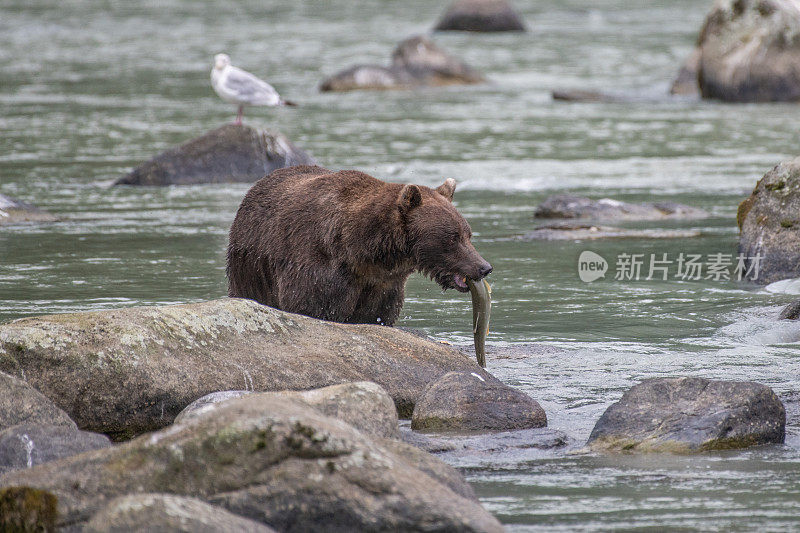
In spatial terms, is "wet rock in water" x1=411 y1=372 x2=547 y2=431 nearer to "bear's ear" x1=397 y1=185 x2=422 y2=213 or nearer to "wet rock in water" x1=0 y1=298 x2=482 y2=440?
"wet rock in water" x1=0 y1=298 x2=482 y2=440

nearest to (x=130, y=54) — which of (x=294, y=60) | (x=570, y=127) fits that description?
(x=294, y=60)

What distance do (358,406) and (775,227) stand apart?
6357 millimetres

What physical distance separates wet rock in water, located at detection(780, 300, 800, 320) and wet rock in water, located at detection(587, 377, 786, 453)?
2.90 metres

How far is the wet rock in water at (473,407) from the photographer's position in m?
6.83

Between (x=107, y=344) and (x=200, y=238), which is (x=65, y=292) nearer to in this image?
(x=200, y=238)

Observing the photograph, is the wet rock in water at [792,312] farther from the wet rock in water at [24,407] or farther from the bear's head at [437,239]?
the wet rock in water at [24,407]

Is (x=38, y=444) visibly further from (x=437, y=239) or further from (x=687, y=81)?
(x=687, y=81)

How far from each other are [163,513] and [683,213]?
10.8 meters

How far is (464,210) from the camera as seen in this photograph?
1499 centimetres

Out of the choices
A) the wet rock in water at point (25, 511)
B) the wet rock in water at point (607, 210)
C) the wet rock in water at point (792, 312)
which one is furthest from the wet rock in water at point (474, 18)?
the wet rock in water at point (25, 511)

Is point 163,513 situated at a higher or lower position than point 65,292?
higher

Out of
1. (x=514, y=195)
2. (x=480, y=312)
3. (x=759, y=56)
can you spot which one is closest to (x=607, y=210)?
(x=514, y=195)

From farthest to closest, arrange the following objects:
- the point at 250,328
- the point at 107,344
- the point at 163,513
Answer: the point at 250,328, the point at 107,344, the point at 163,513

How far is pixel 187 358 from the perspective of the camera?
7.11 m
